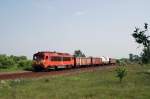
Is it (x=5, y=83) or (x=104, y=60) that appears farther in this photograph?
(x=104, y=60)

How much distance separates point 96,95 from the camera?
20.3 metres

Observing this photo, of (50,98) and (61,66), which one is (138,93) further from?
(61,66)

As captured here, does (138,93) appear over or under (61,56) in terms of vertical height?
under

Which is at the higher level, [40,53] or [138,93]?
[40,53]

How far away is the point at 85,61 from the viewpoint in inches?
2955

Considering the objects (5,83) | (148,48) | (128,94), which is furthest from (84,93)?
(148,48)

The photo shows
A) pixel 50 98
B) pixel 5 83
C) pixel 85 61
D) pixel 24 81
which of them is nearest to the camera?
A: pixel 50 98

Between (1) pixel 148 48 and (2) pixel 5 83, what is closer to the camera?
(2) pixel 5 83

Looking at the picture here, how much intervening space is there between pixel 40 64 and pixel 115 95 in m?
26.8

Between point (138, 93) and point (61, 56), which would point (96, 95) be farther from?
point (61, 56)

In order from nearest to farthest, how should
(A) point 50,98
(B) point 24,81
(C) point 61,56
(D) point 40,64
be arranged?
1. (A) point 50,98
2. (B) point 24,81
3. (D) point 40,64
4. (C) point 61,56

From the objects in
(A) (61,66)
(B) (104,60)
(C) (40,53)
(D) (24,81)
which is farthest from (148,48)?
(D) (24,81)

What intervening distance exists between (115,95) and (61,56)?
3315cm

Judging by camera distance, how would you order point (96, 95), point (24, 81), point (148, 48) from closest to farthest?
point (96, 95)
point (24, 81)
point (148, 48)
